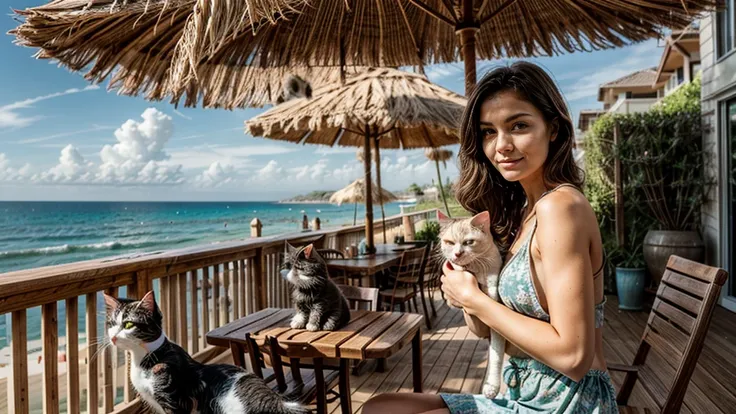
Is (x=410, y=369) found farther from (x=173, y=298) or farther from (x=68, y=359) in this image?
(x=68, y=359)

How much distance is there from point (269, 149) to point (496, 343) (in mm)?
63076

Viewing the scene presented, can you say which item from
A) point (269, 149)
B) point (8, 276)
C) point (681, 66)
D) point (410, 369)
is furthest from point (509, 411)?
point (269, 149)

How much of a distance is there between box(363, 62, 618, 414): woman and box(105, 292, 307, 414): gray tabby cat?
A: 466 millimetres

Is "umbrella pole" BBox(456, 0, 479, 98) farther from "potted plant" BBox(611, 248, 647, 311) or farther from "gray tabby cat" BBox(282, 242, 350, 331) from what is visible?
"potted plant" BBox(611, 248, 647, 311)

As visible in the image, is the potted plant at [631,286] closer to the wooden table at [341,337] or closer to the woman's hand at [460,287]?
the wooden table at [341,337]

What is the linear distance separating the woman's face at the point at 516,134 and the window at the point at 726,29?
5583 millimetres

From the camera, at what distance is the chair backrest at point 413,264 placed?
14.8ft

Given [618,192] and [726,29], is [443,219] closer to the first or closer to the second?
[618,192]

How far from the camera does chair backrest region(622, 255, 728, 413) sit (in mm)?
1356

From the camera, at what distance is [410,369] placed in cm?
348

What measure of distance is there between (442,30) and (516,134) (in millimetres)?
2501

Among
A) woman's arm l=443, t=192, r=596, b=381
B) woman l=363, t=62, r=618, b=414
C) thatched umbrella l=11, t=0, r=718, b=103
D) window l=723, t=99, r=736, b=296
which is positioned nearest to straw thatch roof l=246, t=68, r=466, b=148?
thatched umbrella l=11, t=0, r=718, b=103

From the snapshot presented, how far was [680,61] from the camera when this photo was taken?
47.5 feet

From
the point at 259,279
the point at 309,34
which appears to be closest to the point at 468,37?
the point at 309,34
